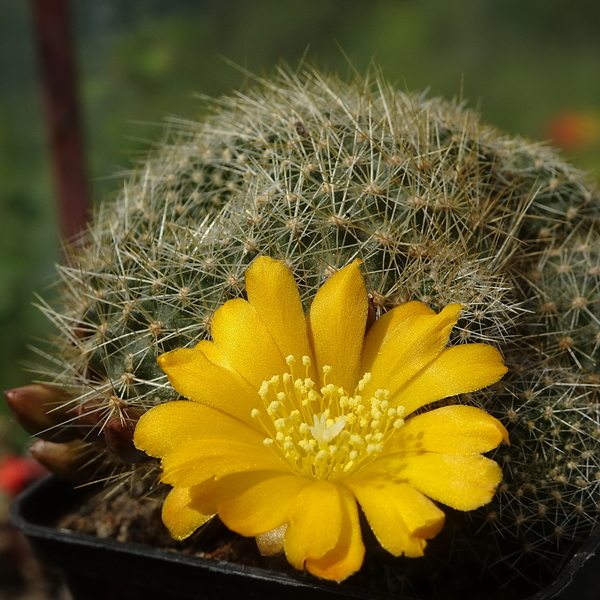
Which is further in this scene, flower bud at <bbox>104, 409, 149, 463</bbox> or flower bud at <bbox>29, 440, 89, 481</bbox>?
flower bud at <bbox>29, 440, 89, 481</bbox>

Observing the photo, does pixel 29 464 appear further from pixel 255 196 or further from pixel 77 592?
pixel 255 196

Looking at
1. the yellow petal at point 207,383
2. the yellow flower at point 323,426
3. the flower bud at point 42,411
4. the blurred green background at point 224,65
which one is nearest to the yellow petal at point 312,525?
the yellow flower at point 323,426

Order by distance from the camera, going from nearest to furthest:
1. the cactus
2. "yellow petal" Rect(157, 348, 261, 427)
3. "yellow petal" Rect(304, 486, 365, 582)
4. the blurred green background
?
1. "yellow petal" Rect(304, 486, 365, 582)
2. "yellow petal" Rect(157, 348, 261, 427)
3. the cactus
4. the blurred green background

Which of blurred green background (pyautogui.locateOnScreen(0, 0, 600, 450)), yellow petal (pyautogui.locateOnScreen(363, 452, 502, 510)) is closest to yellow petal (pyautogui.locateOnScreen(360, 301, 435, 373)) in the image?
yellow petal (pyautogui.locateOnScreen(363, 452, 502, 510))

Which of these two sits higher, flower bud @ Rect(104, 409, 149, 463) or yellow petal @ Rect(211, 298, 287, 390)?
yellow petal @ Rect(211, 298, 287, 390)

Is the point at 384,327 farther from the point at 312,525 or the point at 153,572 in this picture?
the point at 153,572

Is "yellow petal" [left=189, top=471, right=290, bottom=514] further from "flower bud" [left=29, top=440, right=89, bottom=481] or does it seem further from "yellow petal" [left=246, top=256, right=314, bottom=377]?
"flower bud" [left=29, top=440, right=89, bottom=481]
